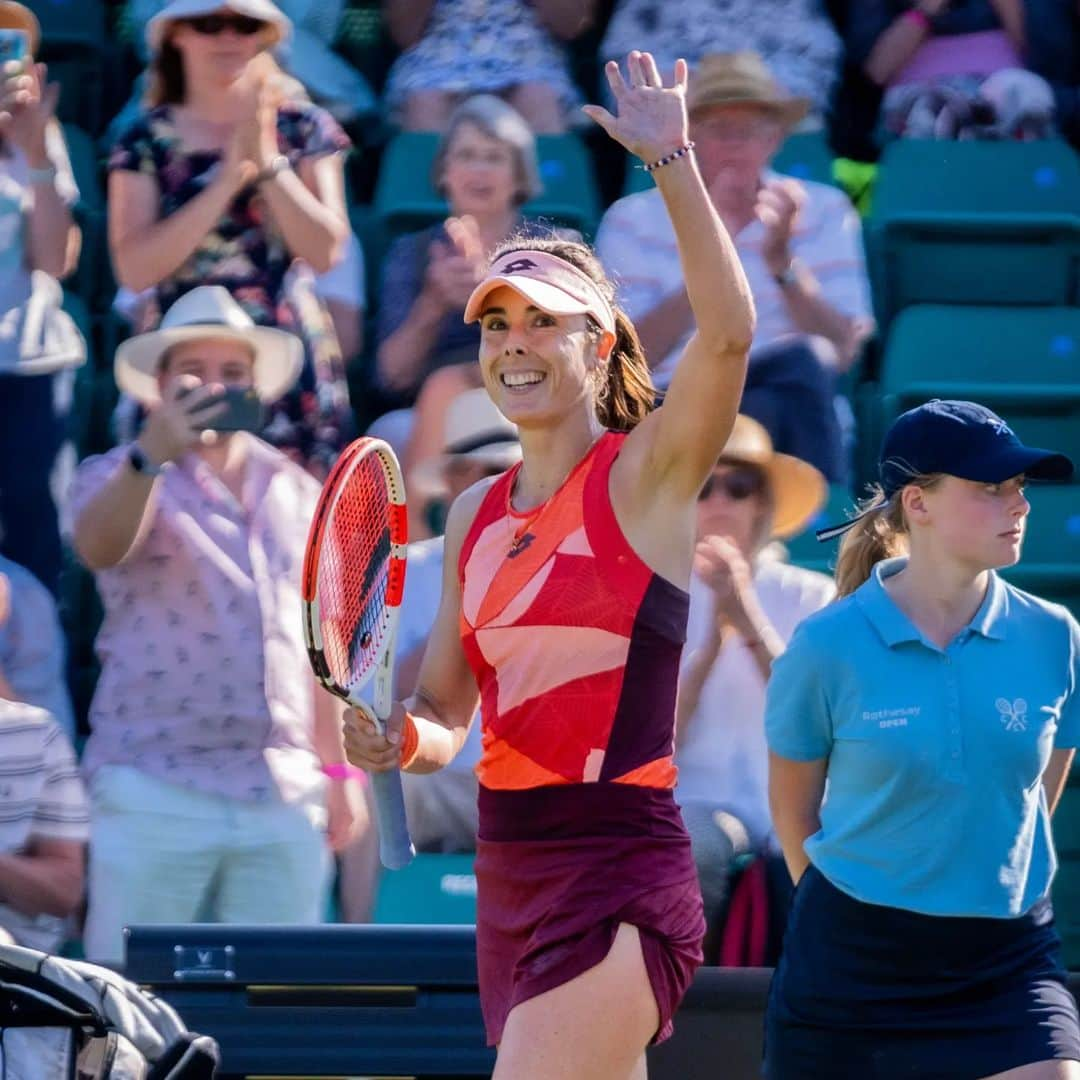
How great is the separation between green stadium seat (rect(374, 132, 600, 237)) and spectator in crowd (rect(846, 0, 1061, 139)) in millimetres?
988

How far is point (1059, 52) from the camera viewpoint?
684 cm

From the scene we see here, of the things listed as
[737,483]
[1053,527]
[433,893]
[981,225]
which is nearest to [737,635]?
[737,483]

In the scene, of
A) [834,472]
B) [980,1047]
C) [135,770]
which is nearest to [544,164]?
[834,472]

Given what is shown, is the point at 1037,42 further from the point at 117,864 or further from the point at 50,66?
the point at 117,864

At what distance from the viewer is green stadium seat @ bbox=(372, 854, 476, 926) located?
4.92 metres

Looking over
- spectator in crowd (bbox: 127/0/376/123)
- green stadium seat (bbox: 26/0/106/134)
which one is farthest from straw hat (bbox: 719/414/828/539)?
green stadium seat (bbox: 26/0/106/134)

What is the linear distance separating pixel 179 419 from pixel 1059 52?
10.7ft

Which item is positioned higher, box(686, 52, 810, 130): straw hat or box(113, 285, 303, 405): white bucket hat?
box(686, 52, 810, 130): straw hat

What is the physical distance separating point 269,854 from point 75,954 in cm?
52

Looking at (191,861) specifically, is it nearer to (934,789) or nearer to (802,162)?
(934,789)

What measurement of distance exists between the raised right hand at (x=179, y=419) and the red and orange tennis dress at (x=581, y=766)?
2.08 m

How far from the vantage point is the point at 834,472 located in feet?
18.9

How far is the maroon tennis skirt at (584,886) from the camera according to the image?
2902 millimetres

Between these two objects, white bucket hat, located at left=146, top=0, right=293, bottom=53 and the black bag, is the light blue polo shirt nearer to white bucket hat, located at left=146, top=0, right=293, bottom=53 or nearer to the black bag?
the black bag
